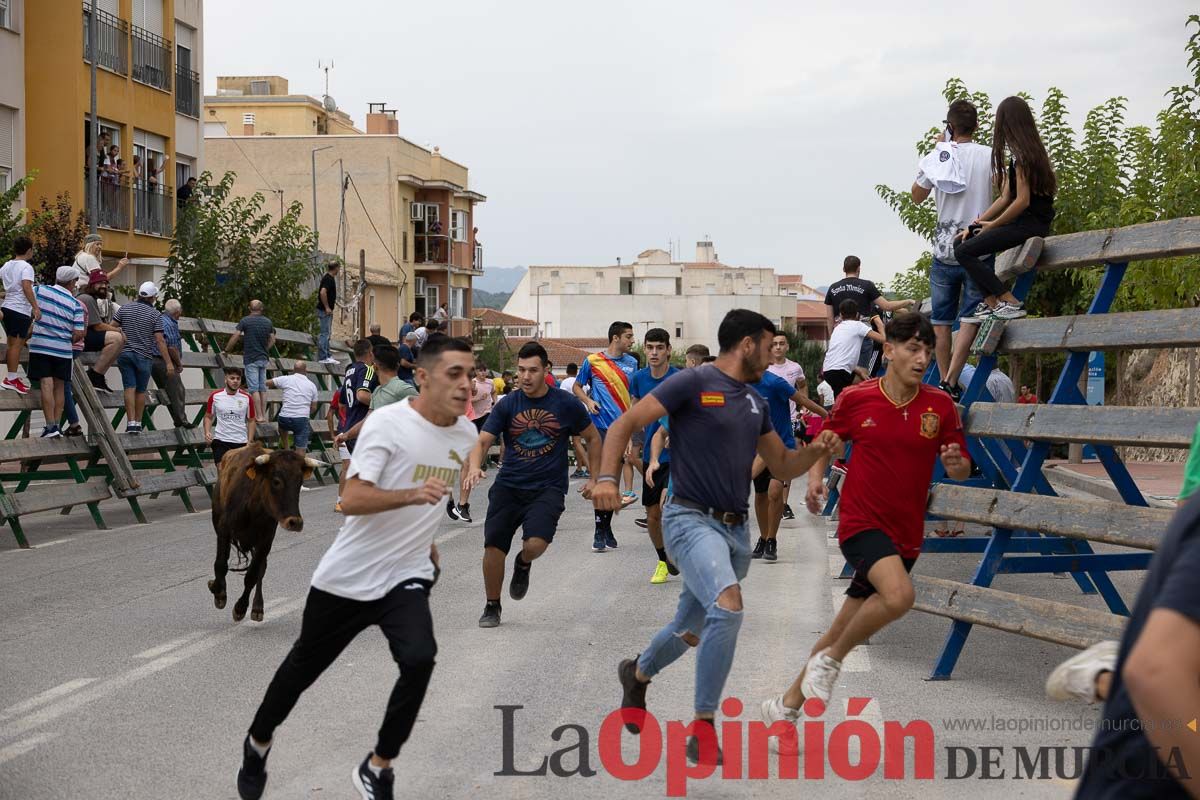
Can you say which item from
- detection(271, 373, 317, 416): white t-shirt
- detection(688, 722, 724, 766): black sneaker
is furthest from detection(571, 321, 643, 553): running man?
detection(688, 722, 724, 766): black sneaker

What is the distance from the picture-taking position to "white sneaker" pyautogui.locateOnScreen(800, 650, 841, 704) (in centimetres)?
696

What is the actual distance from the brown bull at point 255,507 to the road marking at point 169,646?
50 cm

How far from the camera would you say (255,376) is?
23453 mm

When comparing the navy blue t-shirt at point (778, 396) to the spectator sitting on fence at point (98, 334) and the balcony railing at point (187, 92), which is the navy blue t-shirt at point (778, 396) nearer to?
Answer: the spectator sitting on fence at point (98, 334)

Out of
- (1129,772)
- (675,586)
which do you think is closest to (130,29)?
(675,586)

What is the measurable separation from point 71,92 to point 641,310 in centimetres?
9924

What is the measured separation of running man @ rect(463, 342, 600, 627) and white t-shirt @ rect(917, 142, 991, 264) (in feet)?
9.67

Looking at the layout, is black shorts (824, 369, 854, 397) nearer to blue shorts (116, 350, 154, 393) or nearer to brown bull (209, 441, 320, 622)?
brown bull (209, 441, 320, 622)

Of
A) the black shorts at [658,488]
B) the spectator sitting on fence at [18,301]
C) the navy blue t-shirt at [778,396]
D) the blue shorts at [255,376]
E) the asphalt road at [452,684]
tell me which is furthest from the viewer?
the blue shorts at [255,376]

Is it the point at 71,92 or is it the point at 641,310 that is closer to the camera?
the point at 71,92

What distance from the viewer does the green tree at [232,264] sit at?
32.3 m

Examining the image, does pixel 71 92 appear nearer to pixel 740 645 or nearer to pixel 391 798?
pixel 740 645

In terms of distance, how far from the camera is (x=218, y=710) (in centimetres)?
796

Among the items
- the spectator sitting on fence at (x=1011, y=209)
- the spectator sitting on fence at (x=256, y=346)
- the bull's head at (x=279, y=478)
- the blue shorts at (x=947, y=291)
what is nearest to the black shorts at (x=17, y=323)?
the spectator sitting on fence at (x=256, y=346)
